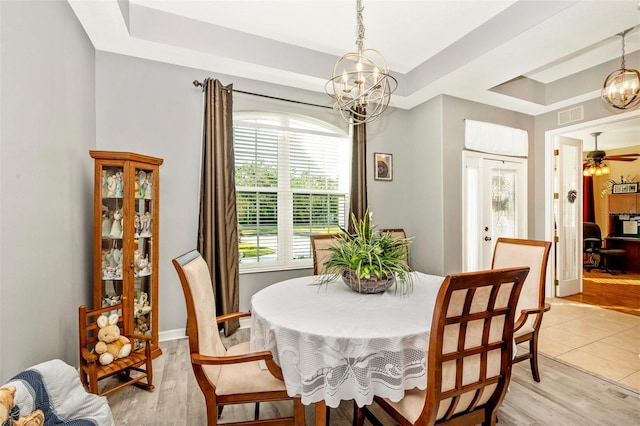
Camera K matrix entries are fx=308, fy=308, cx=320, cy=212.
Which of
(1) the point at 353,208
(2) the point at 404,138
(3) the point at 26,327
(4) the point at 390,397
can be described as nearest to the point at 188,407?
(3) the point at 26,327

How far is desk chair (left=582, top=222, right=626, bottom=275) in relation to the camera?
639cm

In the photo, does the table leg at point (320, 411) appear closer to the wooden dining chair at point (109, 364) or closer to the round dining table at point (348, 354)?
the round dining table at point (348, 354)

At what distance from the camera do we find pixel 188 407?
198cm

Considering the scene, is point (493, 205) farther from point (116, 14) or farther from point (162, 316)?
point (116, 14)

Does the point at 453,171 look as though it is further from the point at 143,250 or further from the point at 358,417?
the point at 143,250

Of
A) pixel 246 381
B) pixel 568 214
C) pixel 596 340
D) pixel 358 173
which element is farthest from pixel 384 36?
pixel 568 214

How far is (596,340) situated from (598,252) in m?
4.79

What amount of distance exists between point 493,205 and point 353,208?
6.81 feet

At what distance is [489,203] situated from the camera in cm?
428

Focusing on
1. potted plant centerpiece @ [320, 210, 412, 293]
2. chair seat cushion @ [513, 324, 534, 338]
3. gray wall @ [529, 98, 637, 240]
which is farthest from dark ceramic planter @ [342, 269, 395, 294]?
gray wall @ [529, 98, 637, 240]

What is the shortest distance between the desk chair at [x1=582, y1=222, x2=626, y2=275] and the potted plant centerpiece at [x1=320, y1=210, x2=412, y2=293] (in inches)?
272

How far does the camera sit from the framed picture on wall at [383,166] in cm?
416

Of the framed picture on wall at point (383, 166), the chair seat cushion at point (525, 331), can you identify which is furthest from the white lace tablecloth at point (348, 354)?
the framed picture on wall at point (383, 166)

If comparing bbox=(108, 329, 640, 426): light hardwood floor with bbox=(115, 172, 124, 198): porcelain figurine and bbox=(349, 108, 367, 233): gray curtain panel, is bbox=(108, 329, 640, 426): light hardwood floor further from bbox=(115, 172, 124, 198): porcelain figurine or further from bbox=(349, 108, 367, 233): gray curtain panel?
bbox=(349, 108, 367, 233): gray curtain panel
